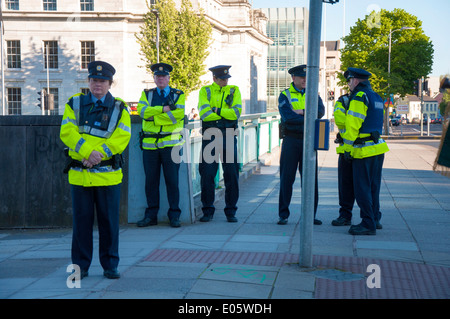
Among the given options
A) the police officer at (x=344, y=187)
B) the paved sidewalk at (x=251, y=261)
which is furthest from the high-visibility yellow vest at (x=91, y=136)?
the police officer at (x=344, y=187)

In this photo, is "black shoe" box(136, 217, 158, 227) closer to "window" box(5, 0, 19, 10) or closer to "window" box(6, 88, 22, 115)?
"window" box(6, 88, 22, 115)

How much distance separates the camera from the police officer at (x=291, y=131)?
8.33m

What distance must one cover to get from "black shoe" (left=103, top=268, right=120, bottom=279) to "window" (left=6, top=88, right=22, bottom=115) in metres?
52.1

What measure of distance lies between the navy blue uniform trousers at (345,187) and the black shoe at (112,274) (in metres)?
3.90

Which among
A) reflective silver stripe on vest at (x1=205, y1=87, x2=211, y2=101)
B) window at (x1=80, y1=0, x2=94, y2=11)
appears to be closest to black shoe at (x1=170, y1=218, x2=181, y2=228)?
reflective silver stripe on vest at (x1=205, y1=87, x2=211, y2=101)

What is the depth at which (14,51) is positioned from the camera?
54531 millimetres

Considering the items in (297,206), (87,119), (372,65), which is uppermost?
(372,65)

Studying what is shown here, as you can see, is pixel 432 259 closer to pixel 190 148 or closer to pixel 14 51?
pixel 190 148

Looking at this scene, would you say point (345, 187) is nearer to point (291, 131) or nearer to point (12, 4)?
point (291, 131)

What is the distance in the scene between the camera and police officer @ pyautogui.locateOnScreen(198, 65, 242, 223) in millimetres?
8641

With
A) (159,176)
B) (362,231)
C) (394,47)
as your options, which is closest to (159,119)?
(159,176)

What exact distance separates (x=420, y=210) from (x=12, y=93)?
50952 millimetres

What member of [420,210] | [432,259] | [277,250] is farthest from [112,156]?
[420,210]

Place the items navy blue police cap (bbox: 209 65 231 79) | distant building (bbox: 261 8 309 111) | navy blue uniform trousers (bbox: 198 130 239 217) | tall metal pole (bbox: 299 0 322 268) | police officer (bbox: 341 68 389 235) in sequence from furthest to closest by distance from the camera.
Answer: distant building (bbox: 261 8 309 111) < navy blue uniform trousers (bbox: 198 130 239 217) < navy blue police cap (bbox: 209 65 231 79) < police officer (bbox: 341 68 389 235) < tall metal pole (bbox: 299 0 322 268)
